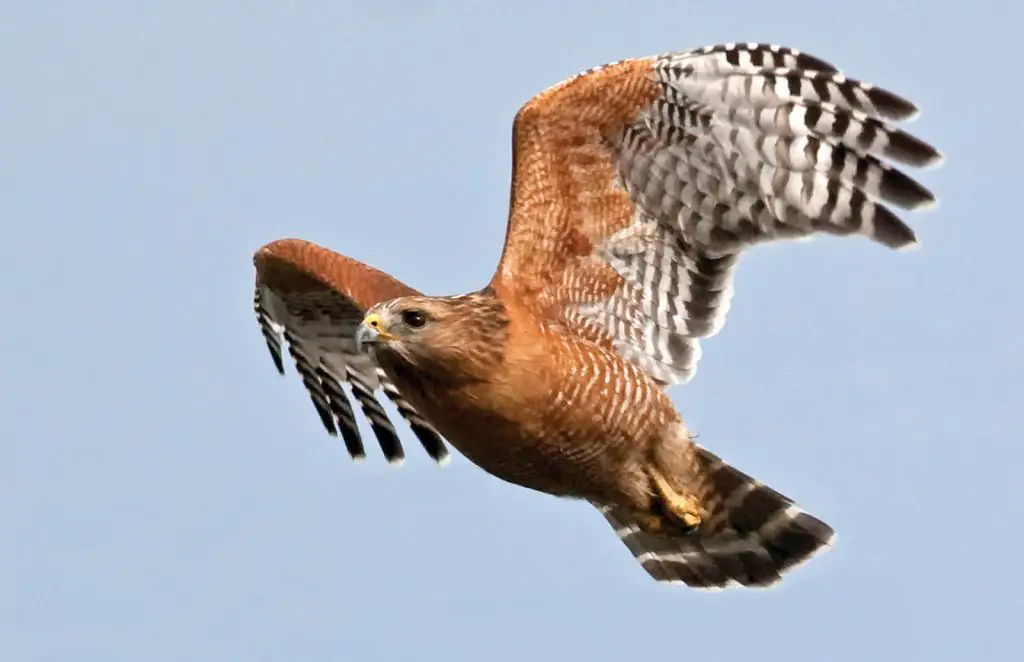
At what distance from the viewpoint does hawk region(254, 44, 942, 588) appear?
34.9 ft

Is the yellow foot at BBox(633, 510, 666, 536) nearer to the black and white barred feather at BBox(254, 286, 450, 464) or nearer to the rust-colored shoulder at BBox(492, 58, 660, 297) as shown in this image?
the rust-colored shoulder at BBox(492, 58, 660, 297)

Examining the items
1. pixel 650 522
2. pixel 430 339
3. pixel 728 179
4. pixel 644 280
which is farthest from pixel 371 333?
pixel 650 522

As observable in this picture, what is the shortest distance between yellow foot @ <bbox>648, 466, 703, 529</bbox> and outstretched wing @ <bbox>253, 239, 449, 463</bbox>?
1.92 m

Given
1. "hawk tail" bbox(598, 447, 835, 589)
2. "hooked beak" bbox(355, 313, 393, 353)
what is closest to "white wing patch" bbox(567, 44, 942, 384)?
"hawk tail" bbox(598, 447, 835, 589)

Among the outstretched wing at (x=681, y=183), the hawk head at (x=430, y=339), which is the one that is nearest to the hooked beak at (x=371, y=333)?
the hawk head at (x=430, y=339)

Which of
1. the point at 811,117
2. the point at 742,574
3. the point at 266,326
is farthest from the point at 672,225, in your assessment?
the point at 266,326

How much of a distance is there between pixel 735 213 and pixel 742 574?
2.35 metres

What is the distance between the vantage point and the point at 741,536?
12.1 metres

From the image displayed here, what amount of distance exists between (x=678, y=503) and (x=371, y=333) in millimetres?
2281

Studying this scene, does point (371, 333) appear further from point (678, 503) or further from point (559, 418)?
point (678, 503)

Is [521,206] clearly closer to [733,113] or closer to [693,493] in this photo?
[733,113]

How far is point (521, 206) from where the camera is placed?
37.0 feet

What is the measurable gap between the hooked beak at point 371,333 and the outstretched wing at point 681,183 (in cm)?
91

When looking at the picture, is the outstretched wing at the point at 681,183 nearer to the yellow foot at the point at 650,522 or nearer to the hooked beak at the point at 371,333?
the yellow foot at the point at 650,522
